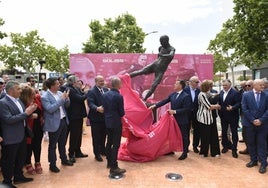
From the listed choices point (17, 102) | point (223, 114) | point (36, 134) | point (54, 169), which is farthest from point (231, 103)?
point (17, 102)

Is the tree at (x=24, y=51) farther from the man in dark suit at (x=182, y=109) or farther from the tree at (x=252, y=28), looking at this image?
the man in dark suit at (x=182, y=109)

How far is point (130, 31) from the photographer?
3070 centimetres

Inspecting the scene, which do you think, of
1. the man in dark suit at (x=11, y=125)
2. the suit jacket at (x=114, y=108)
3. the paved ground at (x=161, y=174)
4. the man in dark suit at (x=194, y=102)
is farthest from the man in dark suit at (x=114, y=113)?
the man in dark suit at (x=194, y=102)

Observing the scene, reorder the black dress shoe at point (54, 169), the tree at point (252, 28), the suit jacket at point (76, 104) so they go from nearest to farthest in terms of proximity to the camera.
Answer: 1. the black dress shoe at point (54, 169)
2. the suit jacket at point (76, 104)
3. the tree at point (252, 28)

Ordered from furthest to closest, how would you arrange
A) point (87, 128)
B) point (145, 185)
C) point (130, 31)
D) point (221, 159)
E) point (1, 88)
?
point (130, 31) < point (87, 128) < point (221, 159) < point (1, 88) < point (145, 185)

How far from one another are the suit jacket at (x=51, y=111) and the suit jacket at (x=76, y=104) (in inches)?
28.6

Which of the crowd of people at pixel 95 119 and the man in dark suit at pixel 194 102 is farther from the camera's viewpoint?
the man in dark suit at pixel 194 102

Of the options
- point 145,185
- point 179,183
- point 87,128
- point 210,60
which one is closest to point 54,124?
point 145,185

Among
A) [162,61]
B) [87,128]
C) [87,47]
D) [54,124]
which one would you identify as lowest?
[87,128]

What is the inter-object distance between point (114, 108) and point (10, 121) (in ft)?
5.83

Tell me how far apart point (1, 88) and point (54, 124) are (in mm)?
1124

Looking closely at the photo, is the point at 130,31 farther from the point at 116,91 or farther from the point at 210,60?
the point at 116,91

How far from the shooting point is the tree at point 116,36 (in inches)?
1209

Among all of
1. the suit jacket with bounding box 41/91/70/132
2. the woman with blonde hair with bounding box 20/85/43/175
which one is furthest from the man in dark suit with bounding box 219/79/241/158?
the woman with blonde hair with bounding box 20/85/43/175
